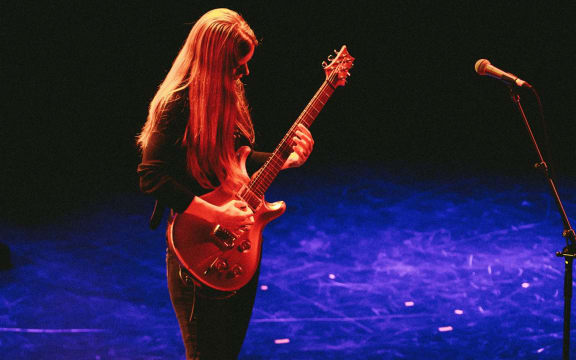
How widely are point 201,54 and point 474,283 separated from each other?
9.60 feet

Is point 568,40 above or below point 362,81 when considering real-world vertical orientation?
above

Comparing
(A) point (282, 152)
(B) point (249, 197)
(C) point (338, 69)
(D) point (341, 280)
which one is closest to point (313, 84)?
(D) point (341, 280)

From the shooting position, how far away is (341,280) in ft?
14.0

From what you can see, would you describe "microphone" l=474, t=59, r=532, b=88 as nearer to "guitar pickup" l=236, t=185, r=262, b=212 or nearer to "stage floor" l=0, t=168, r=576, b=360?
"guitar pickup" l=236, t=185, r=262, b=212

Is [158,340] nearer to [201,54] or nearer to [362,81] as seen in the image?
[201,54]

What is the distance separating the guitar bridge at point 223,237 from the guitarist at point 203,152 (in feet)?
0.08

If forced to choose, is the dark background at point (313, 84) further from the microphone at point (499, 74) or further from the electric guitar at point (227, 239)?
the microphone at point (499, 74)

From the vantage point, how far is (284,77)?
293 inches

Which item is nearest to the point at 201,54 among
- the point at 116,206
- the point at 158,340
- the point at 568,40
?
the point at 158,340

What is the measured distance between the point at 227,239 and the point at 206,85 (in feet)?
1.77

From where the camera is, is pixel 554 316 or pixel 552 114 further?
pixel 552 114

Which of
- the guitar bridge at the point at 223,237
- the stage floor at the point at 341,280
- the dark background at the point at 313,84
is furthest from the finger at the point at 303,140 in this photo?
the dark background at the point at 313,84

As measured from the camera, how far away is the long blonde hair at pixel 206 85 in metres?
1.98

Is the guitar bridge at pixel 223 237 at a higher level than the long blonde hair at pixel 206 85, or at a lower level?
lower
